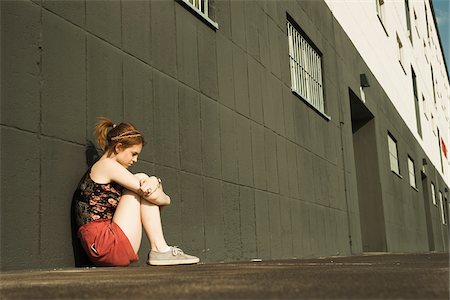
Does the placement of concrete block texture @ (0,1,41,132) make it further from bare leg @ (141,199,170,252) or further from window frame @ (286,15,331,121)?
window frame @ (286,15,331,121)

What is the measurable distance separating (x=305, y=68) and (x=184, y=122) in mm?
4614

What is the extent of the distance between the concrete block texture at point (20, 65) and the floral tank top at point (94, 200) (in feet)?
1.69

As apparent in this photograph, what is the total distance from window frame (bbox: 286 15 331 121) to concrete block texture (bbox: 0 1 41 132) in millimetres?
5346

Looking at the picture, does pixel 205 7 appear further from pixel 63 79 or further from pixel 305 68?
pixel 305 68

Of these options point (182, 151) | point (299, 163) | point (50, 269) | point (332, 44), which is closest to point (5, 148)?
point (50, 269)

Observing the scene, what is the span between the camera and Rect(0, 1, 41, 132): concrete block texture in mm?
3582

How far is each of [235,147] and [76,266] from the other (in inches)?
118

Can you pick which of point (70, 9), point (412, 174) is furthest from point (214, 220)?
point (412, 174)

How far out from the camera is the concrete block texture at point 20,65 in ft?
11.8

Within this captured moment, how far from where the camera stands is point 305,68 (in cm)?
973

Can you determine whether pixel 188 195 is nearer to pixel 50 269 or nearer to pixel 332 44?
pixel 50 269

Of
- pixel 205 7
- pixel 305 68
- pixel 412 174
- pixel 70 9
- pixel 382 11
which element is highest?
pixel 382 11

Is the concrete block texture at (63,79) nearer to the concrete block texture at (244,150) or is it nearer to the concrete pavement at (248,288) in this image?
the concrete pavement at (248,288)

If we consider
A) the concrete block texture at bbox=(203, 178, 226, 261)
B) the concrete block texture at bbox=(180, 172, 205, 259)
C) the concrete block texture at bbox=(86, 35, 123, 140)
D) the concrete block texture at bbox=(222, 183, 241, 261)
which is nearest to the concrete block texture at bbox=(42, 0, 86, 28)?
the concrete block texture at bbox=(86, 35, 123, 140)
